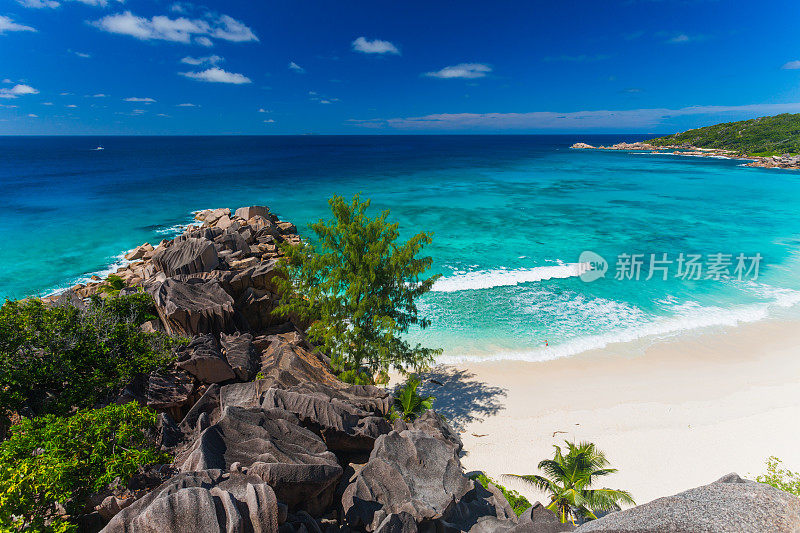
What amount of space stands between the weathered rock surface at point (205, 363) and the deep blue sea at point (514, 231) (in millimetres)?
15123

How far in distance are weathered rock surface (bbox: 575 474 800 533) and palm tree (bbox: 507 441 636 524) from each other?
7472 mm

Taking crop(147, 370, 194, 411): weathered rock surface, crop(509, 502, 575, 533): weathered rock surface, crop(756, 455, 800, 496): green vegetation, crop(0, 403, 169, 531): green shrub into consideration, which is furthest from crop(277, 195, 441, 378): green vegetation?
crop(756, 455, 800, 496): green vegetation

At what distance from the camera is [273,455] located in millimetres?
9828

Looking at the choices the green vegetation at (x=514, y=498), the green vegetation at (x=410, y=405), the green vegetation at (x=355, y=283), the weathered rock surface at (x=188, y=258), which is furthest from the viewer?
the weathered rock surface at (x=188, y=258)

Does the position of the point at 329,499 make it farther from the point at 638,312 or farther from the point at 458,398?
the point at 638,312

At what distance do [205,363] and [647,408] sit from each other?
865 inches

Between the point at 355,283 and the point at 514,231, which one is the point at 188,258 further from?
the point at 514,231

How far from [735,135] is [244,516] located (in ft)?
781

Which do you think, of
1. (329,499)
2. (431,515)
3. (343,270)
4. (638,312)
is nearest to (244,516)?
(329,499)

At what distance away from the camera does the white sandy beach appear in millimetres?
17109

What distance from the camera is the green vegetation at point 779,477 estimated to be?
14.5 metres

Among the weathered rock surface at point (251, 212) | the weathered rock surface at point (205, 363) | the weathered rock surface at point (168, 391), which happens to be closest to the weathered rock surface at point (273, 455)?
the weathered rock surface at point (168, 391)

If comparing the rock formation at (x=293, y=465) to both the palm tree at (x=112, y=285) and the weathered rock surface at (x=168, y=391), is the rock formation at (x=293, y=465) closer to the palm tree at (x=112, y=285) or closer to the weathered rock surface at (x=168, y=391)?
the weathered rock surface at (x=168, y=391)

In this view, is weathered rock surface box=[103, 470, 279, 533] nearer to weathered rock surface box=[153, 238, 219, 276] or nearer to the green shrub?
the green shrub
